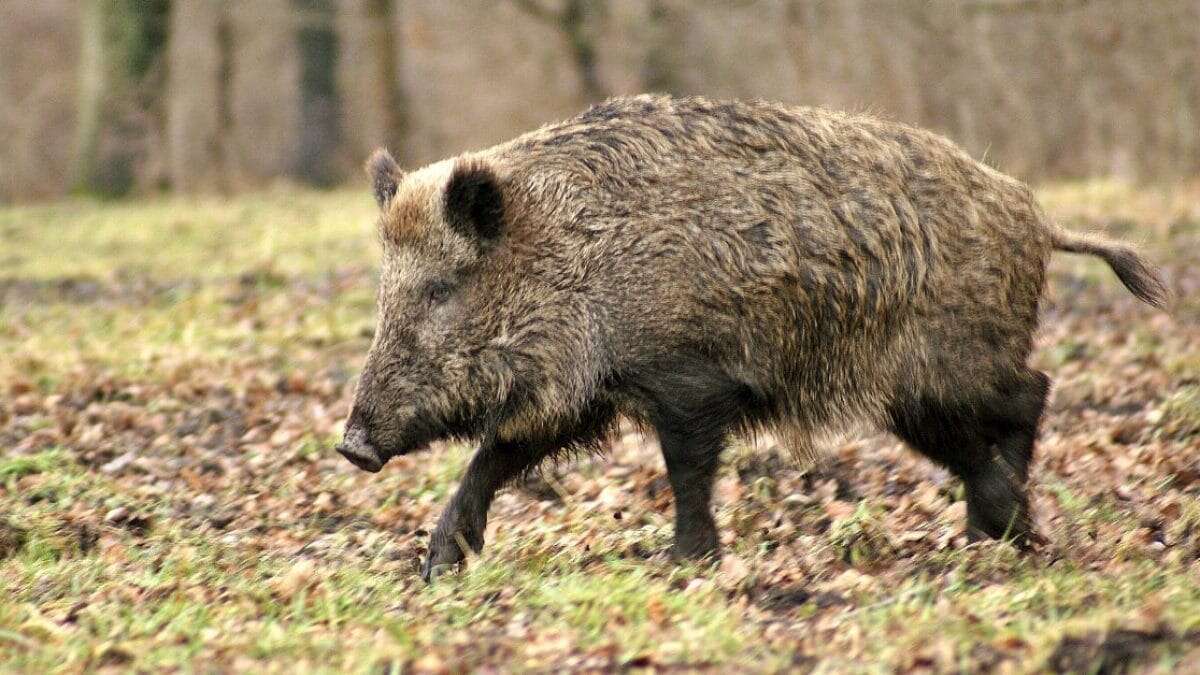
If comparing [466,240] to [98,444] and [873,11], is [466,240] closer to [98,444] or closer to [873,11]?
[98,444]

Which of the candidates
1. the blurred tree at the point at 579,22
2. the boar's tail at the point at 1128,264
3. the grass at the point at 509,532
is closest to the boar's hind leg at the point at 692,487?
the grass at the point at 509,532

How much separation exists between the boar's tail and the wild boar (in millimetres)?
402

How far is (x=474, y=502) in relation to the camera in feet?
19.8

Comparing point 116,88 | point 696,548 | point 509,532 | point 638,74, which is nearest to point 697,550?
point 696,548

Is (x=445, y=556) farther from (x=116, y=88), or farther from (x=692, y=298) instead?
(x=116, y=88)

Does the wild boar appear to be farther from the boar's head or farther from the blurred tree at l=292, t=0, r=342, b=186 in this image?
the blurred tree at l=292, t=0, r=342, b=186

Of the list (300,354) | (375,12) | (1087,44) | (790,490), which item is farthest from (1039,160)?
(790,490)

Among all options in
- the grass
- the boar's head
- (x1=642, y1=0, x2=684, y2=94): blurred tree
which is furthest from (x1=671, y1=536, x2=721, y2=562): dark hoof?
(x1=642, y1=0, x2=684, y2=94): blurred tree

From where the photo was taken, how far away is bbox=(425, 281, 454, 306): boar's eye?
6016 mm

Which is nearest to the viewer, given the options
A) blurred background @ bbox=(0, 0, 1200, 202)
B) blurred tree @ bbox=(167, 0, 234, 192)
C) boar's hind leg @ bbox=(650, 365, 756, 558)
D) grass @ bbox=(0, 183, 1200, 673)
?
grass @ bbox=(0, 183, 1200, 673)

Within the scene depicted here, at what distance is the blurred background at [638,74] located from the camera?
56.4 feet

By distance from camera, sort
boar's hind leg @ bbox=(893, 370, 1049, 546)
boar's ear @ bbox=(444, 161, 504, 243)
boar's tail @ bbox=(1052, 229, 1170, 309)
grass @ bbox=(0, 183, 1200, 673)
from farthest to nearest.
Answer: boar's tail @ bbox=(1052, 229, 1170, 309), boar's hind leg @ bbox=(893, 370, 1049, 546), boar's ear @ bbox=(444, 161, 504, 243), grass @ bbox=(0, 183, 1200, 673)

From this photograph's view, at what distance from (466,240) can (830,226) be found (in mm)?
1346

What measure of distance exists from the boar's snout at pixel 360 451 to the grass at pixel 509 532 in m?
0.39
